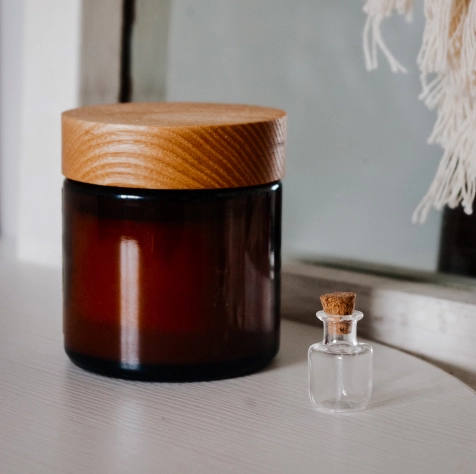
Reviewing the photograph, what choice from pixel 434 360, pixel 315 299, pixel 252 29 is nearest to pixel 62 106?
pixel 252 29

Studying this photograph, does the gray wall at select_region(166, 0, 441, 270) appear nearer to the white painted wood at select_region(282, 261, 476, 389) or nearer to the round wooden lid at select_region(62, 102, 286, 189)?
the white painted wood at select_region(282, 261, 476, 389)

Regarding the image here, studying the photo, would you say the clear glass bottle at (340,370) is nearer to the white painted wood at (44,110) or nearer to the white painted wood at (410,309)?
the white painted wood at (410,309)

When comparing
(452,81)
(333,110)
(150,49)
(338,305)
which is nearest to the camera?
(338,305)

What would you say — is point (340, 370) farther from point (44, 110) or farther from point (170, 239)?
point (44, 110)

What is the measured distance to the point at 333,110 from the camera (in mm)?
786

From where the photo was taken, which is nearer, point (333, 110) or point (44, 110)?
point (333, 110)

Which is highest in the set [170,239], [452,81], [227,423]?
[452,81]

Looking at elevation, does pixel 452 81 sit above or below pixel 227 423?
above

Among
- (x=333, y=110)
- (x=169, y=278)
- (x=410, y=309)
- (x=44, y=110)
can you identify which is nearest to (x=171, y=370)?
(x=169, y=278)

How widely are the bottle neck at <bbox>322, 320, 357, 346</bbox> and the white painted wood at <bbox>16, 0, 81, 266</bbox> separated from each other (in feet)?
1.50

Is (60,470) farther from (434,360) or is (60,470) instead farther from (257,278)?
(434,360)

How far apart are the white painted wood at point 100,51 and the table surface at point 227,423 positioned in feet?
1.12

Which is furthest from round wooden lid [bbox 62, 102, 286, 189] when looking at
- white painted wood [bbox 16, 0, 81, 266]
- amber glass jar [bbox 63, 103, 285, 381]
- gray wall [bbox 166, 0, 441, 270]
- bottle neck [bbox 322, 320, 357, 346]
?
white painted wood [bbox 16, 0, 81, 266]

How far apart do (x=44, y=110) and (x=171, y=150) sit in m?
0.42
